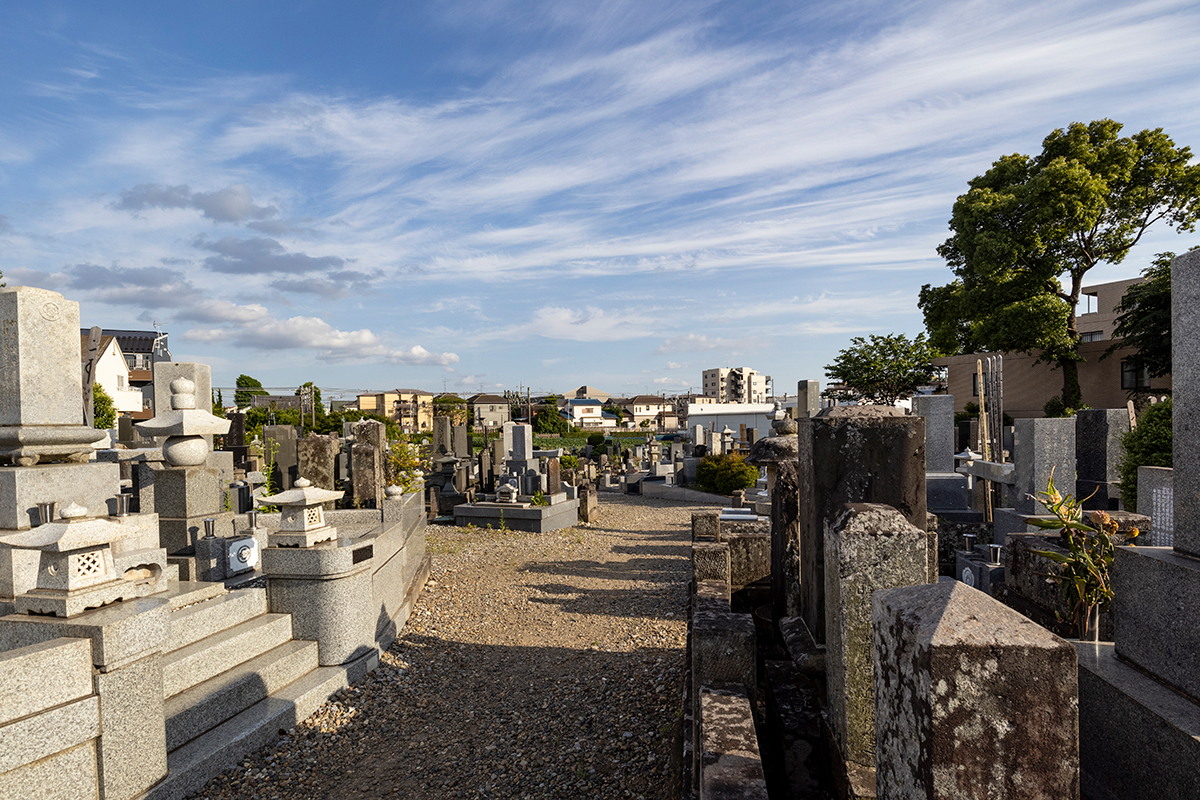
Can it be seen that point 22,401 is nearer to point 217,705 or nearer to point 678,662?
point 217,705

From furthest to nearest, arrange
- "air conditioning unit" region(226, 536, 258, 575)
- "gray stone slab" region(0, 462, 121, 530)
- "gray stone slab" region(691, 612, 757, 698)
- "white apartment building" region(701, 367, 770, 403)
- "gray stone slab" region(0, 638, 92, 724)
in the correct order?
"white apartment building" region(701, 367, 770, 403)
"air conditioning unit" region(226, 536, 258, 575)
"gray stone slab" region(0, 462, 121, 530)
"gray stone slab" region(691, 612, 757, 698)
"gray stone slab" region(0, 638, 92, 724)

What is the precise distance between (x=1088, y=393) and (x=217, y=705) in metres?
36.4

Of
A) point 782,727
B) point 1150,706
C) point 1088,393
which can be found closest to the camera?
point 1150,706

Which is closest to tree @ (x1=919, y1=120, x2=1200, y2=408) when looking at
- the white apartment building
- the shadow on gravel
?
the shadow on gravel

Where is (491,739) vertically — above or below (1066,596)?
below

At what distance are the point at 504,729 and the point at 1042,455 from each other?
724cm

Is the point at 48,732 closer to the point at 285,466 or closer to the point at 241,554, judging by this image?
the point at 241,554

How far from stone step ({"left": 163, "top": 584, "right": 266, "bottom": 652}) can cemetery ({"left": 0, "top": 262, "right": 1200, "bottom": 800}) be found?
0.07 ft

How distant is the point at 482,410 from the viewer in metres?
48.5

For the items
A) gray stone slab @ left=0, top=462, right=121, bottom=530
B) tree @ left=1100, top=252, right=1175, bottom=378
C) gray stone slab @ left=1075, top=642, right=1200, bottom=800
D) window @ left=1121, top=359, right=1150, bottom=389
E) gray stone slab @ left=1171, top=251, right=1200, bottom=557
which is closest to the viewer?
gray stone slab @ left=1075, top=642, right=1200, bottom=800

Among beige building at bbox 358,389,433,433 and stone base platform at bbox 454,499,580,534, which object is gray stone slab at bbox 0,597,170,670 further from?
beige building at bbox 358,389,433,433

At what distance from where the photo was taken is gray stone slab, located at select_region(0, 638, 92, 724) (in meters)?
3.03

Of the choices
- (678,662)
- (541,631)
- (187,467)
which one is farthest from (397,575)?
(678,662)

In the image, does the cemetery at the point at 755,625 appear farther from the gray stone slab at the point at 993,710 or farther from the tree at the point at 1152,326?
the tree at the point at 1152,326
